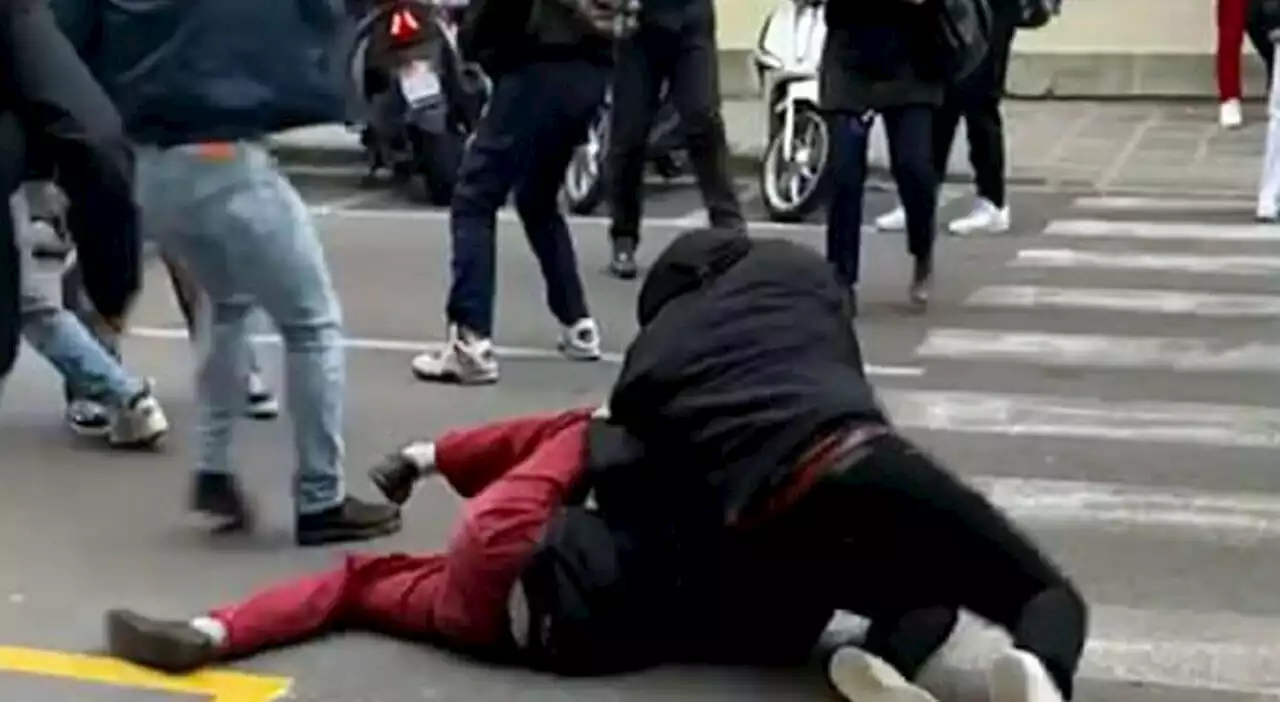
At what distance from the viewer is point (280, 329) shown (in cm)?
Result: 609

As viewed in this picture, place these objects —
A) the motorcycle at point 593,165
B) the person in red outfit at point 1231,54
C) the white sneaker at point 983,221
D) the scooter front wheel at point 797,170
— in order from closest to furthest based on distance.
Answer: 1. the white sneaker at point 983,221
2. the scooter front wheel at point 797,170
3. the motorcycle at point 593,165
4. the person in red outfit at point 1231,54

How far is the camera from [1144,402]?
8.00 meters

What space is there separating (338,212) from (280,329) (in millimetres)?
7095

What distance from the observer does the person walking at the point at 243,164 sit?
578 cm

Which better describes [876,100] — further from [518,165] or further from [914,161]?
[518,165]

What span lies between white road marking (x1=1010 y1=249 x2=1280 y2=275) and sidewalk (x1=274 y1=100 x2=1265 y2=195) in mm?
2365

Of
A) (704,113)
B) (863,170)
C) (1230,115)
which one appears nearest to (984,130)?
(704,113)

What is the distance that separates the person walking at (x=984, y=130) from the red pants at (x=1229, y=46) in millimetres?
4138

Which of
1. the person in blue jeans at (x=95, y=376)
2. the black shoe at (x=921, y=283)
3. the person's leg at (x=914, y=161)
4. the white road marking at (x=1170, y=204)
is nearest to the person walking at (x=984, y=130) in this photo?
the white road marking at (x=1170, y=204)

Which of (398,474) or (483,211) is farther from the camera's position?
(483,211)

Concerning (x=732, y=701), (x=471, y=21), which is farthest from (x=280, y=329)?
(x=471, y=21)

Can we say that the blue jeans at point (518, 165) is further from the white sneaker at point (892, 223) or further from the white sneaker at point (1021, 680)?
the white sneaker at point (892, 223)

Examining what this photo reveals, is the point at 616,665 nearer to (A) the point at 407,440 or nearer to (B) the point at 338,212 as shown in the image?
(A) the point at 407,440

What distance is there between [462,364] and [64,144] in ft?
14.8
